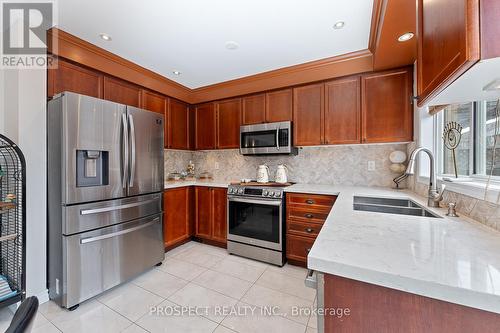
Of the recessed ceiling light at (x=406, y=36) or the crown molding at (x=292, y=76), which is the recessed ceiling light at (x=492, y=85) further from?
the crown molding at (x=292, y=76)

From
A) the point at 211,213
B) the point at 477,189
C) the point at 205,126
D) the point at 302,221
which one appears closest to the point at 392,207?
the point at 477,189

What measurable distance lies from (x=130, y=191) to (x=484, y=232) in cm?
250

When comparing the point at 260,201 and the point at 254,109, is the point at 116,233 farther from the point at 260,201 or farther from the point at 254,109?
the point at 254,109

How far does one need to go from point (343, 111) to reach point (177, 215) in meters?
2.51

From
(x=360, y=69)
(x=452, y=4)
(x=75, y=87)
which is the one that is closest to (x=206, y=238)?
(x=75, y=87)

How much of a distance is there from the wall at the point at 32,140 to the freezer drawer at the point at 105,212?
33 centimetres

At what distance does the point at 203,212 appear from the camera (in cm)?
312

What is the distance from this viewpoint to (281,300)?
6.16 ft

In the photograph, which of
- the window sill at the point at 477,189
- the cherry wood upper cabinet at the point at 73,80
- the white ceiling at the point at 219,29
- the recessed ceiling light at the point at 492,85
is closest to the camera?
the recessed ceiling light at the point at 492,85

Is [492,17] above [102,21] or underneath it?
underneath

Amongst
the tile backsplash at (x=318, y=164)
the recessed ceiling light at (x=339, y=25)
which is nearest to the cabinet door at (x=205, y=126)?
the tile backsplash at (x=318, y=164)

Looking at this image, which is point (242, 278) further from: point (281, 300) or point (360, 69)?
point (360, 69)

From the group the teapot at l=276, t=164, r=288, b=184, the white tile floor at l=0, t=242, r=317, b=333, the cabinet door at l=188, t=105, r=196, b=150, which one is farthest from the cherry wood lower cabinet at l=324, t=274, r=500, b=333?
the cabinet door at l=188, t=105, r=196, b=150

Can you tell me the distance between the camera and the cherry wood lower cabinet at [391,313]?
0.54 m
